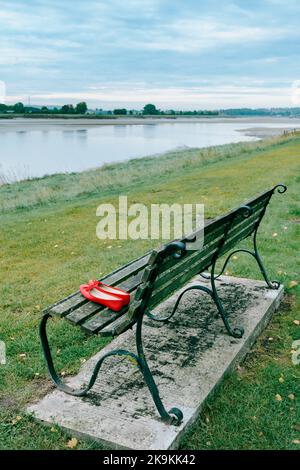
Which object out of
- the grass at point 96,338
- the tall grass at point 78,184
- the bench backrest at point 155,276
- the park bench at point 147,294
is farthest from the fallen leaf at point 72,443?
the tall grass at point 78,184

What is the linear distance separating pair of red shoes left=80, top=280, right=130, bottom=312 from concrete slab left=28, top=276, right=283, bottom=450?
2.10ft

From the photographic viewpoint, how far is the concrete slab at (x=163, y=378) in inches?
119

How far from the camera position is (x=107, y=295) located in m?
3.31

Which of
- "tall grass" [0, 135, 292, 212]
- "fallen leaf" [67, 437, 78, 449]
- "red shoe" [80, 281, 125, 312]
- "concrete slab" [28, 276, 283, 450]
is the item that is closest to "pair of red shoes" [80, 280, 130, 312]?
"red shoe" [80, 281, 125, 312]

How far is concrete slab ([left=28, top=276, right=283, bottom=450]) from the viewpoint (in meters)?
3.02

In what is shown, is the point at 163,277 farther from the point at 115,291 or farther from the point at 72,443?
the point at 72,443

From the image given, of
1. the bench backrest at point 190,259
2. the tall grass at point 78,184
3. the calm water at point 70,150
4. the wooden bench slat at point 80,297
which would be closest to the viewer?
the bench backrest at point 190,259

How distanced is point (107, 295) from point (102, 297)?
0.14 ft

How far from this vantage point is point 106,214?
10.8 m

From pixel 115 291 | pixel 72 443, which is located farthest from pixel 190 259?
pixel 72 443

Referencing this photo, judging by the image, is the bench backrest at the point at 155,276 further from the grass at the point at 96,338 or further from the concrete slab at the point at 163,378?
the grass at the point at 96,338
